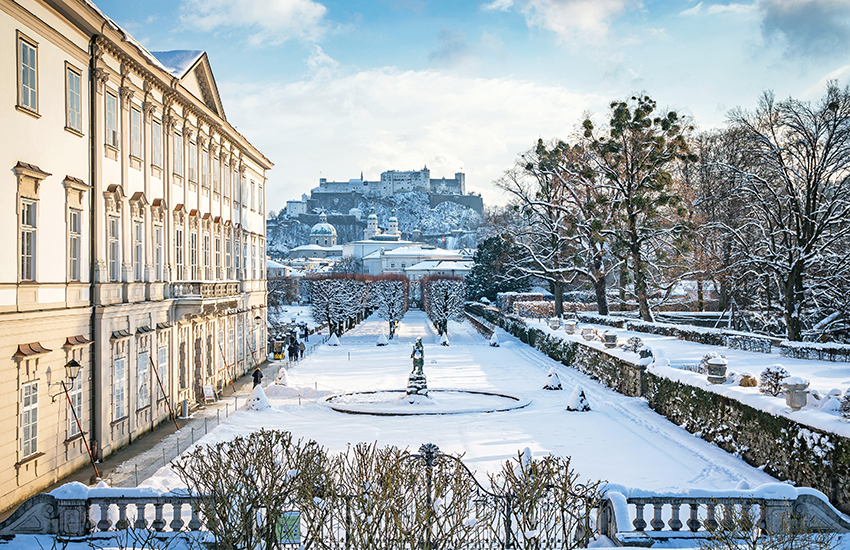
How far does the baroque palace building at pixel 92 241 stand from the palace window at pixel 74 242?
4cm

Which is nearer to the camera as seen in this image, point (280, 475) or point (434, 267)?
point (280, 475)

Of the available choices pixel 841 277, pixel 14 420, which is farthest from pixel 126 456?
pixel 841 277

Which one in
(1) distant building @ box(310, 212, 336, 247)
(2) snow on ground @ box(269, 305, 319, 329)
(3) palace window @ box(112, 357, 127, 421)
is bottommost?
(2) snow on ground @ box(269, 305, 319, 329)

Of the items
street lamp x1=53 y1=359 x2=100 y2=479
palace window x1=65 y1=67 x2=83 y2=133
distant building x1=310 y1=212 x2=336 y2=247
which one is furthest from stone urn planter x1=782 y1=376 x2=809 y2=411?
distant building x1=310 y1=212 x2=336 y2=247

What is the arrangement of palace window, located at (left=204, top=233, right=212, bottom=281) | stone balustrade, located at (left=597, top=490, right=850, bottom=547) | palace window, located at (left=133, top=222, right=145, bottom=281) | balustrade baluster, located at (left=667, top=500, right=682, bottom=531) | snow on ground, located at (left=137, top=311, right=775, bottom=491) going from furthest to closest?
1. palace window, located at (left=204, top=233, right=212, bottom=281)
2. palace window, located at (left=133, top=222, right=145, bottom=281)
3. snow on ground, located at (left=137, top=311, right=775, bottom=491)
4. balustrade baluster, located at (left=667, top=500, right=682, bottom=531)
5. stone balustrade, located at (left=597, top=490, right=850, bottom=547)

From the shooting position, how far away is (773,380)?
46.1ft

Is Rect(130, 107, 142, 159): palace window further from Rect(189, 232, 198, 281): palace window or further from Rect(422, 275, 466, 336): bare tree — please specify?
Rect(422, 275, 466, 336): bare tree

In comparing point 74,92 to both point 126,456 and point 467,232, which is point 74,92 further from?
point 467,232

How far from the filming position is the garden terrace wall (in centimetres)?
1071

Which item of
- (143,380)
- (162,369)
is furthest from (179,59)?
(143,380)

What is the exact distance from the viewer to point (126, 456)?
16047mm

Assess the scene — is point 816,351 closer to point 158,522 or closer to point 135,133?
point 158,522

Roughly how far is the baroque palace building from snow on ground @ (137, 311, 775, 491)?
248 centimetres

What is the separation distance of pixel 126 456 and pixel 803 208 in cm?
2544
